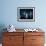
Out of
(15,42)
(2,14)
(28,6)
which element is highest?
(28,6)

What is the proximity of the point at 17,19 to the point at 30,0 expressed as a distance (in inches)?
30.5

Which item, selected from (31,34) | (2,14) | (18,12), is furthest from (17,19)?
(31,34)

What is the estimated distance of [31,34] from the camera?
3834 millimetres

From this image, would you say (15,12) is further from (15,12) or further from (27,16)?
(27,16)

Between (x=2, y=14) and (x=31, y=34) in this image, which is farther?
(x=2, y=14)

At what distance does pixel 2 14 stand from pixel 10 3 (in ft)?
1.51

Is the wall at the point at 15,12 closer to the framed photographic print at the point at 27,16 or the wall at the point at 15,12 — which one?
the wall at the point at 15,12

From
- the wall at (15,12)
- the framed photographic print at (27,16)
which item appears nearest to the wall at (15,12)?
the wall at (15,12)

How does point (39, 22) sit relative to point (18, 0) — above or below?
below

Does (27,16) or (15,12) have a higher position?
(15,12)

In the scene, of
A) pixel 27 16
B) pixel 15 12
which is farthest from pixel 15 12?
pixel 27 16

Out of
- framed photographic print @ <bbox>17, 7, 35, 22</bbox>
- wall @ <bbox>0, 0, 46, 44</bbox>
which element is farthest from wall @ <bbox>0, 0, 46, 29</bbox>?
framed photographic print @ <bbox>17, 7, 35, 22</bbox>

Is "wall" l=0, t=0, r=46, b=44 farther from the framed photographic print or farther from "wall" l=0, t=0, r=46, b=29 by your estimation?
the framed photographic print

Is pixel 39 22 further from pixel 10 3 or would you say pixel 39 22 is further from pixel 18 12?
pixel 10 3
